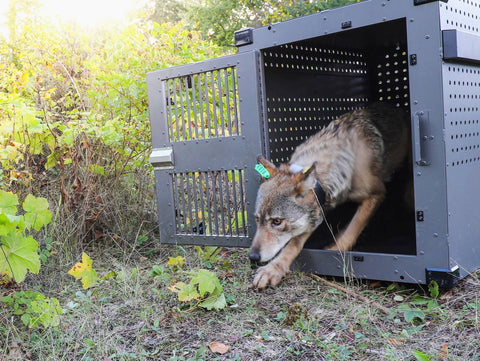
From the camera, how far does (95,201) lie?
4.51 m

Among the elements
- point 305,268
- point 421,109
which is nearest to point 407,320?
point 305,268

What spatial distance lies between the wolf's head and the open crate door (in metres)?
0.14

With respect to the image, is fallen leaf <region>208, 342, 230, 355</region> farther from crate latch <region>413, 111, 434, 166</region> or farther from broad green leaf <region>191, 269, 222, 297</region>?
crate latch <region>413, 111, 434, 166</region>

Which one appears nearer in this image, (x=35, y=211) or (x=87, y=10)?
(x=35, y=211)

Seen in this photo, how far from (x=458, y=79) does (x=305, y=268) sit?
1637 millimetres

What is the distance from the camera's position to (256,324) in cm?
288

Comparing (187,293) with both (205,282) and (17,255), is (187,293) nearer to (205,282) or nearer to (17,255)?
(205,282)

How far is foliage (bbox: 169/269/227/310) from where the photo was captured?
3.06m

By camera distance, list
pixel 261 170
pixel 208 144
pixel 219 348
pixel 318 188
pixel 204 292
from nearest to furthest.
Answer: pixel 219 348 < pixel 204 292 < pixel 261 170 < pixel 318 188 < pixel 208 144

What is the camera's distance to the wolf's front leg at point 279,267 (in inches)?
135

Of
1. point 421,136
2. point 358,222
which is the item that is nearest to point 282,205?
point 358,222

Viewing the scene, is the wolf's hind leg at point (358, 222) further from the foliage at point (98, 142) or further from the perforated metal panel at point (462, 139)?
the foliage at point (98, 142)

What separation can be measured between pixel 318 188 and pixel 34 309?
77.6 inches

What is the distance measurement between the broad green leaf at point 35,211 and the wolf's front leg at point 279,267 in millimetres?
1472
